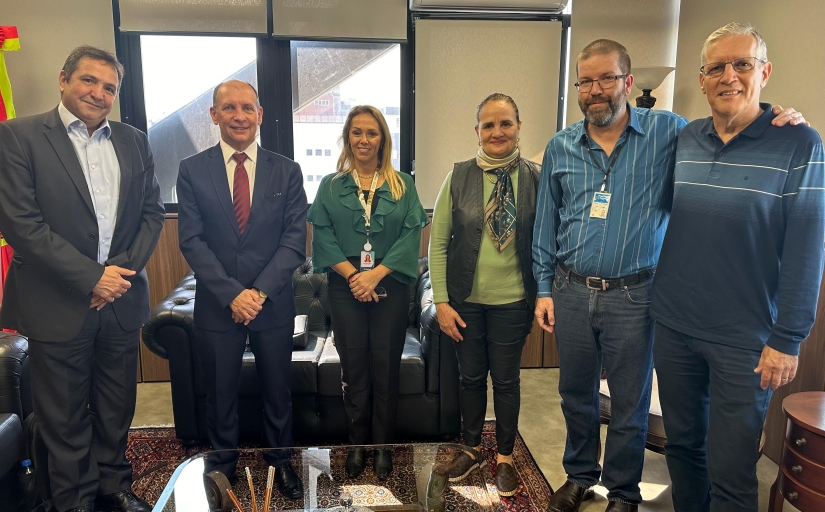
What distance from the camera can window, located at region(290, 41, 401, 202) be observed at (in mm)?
3873

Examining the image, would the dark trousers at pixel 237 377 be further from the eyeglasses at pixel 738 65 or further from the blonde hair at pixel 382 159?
the eyeglasses at pixel 738 65

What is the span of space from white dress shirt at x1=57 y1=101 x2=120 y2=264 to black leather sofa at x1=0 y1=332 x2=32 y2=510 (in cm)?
58

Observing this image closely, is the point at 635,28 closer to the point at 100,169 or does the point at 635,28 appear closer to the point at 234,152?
the point at 234,152

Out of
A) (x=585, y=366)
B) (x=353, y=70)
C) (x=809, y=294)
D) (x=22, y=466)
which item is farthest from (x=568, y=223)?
(x=353, y=70)

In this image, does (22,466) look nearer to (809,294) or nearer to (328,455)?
(328,455)

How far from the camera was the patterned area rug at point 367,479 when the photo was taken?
68.3 inches

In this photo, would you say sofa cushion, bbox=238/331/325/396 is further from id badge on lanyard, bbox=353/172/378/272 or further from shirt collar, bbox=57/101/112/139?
Answer: shirt collar, bbox=57/101/112/139

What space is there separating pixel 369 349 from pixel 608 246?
1.03m

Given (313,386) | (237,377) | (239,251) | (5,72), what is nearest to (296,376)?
(313,386)

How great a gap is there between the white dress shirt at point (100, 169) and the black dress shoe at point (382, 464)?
3.98ft

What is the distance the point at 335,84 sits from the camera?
3906 millimetres

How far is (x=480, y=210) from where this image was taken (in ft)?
7.08

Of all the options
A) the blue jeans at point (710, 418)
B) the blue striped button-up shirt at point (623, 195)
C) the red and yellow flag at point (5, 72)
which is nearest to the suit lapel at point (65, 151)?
the red and yellow flag at point (5, 72)

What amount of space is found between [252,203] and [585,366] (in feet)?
4.58
